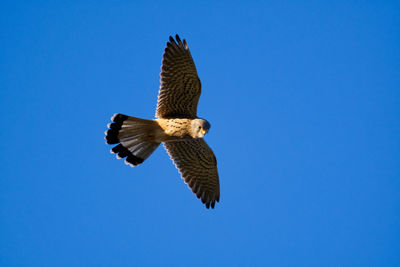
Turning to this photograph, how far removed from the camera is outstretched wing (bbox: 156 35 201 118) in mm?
6719

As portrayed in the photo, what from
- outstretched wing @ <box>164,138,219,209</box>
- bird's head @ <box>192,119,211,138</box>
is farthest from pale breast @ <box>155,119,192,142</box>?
outstretched wing @ <box>164,138,219,209</box>

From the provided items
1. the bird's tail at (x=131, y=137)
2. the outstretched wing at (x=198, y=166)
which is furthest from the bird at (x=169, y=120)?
the outstretched wing at (x=198, y=166)

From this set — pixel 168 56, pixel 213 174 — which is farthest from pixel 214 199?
pixel 168 56

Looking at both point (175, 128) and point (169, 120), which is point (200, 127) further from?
point (169, 120)

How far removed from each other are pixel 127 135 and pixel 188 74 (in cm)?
130

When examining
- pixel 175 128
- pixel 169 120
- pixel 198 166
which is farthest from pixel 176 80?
pixel 198 166

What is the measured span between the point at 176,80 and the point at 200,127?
83 cm

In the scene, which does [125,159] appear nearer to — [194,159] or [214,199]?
[194,159]

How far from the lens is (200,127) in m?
6.52

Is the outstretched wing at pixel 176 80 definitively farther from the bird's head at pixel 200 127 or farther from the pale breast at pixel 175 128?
the bird's head at pixel 200 127

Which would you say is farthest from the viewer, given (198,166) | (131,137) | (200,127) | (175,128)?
(198,166)

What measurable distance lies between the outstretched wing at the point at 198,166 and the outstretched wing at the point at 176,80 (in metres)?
0.69

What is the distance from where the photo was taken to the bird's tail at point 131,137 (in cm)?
666

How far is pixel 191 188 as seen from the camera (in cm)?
750
